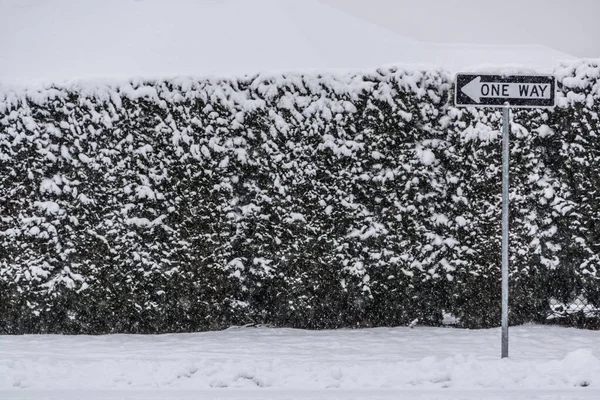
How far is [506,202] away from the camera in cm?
542

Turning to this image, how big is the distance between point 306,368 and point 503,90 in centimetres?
321

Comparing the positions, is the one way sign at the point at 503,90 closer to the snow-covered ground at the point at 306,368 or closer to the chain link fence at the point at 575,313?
the snow-covered ground at the point at 306,368

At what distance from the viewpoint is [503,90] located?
5422 mm

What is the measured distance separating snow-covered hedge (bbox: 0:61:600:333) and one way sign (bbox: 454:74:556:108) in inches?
54.2

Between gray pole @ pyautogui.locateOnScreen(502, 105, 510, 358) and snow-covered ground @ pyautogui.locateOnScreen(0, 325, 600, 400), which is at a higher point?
gray pole @ pyautogui.locateOnScreen(502, 105, 510, 358)

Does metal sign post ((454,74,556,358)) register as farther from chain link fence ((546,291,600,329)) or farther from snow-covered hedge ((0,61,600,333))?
chain link fence ((546,291,600,329))

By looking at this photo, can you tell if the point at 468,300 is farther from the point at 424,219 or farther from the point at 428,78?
the point at 428,78

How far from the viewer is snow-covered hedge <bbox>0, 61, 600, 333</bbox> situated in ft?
22.4

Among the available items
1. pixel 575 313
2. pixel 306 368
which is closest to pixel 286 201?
pixel 306 368

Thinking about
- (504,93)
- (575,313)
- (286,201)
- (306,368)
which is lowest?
(306,368)

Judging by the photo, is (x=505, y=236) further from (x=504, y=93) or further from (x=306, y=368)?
(x=306, y=368)

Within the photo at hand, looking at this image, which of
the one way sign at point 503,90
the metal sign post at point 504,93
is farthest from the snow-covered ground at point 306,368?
the one way sign at point 503,90

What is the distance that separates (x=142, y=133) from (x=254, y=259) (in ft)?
6.68

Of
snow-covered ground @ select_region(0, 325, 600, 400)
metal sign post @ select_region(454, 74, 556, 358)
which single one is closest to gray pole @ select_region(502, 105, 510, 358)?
metal sign post @ select_region(454, 74, 556, 358)
